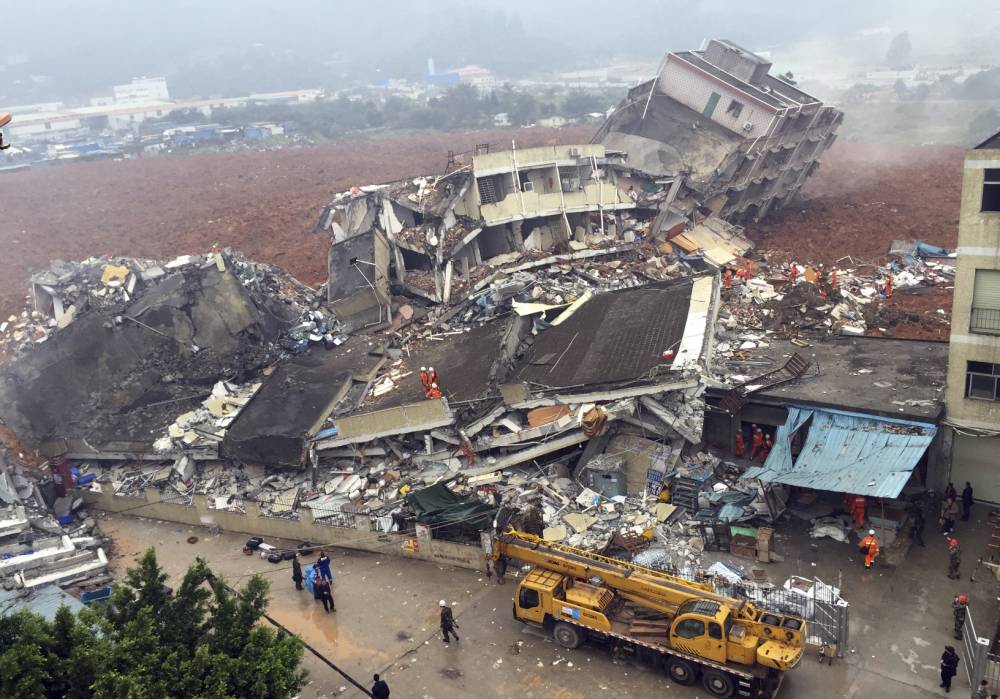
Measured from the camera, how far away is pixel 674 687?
11.1 meters

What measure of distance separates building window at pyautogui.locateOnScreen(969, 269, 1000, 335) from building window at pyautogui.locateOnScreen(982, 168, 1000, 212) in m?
1.04

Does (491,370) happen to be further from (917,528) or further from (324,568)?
(917,528)

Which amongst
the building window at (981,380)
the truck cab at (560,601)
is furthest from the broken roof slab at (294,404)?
the building window at (981,380)

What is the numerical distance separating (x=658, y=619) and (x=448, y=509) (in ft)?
14.7

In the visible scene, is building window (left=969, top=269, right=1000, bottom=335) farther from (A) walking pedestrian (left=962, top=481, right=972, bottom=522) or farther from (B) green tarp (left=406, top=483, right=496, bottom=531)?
(B) green tarp (left=406, top=483, right=496, bottom=531)

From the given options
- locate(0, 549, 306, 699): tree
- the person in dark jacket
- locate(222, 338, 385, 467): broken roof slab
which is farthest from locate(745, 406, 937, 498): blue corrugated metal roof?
locate(222, 338, 385, 467): broken roof slab

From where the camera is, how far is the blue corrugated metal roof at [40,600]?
1252cm

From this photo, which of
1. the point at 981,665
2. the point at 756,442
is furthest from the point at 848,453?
the point at 981,665

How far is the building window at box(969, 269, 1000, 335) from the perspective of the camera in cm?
1362

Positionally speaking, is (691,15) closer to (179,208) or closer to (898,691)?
(179,208)

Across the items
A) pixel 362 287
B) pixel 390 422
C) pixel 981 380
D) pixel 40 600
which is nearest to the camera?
pixel 40 600

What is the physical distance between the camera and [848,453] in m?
14.3

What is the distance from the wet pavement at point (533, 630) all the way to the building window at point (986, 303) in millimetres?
3282

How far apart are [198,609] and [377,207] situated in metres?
18.3
